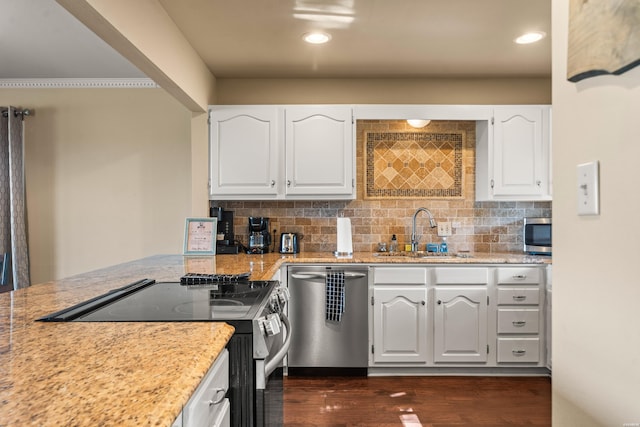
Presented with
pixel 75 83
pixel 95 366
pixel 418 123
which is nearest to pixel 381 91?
pixel 418 123

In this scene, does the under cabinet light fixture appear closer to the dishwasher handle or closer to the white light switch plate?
the dishwasher handle

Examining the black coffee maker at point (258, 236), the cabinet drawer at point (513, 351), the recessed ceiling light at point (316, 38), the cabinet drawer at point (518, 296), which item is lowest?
the cabinet drawer at point (513, 351)

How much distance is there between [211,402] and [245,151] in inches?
101

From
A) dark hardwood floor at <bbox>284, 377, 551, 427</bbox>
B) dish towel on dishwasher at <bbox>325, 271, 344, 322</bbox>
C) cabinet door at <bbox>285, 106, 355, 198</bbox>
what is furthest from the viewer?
cabinet door at <bbox>285, 106, 355, 198</bbox>

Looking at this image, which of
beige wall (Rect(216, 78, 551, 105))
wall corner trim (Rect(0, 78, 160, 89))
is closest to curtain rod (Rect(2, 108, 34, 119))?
wall corner trim (Rect(0, 78, 160, 89))

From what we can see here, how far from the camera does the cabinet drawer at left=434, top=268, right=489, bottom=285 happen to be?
3.07 meters

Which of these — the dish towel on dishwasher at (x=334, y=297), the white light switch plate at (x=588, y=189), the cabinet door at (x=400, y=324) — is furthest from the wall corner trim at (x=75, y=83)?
the white light switch plate at (x=588, y=189)

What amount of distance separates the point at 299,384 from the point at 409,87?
2576 mm

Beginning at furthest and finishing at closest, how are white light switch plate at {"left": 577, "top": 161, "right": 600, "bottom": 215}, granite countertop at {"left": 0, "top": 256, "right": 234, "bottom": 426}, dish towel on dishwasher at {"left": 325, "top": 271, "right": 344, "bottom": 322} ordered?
dish towel on dishwasher at {"left": 325, "top": 271, "right": 344, "bottom": 322}, white light switch plate at {"left": 577, "top": 161, "right": 600, "bottom": 215}, granite countertop at {"left": 0, "top": 256, "right": 234, "bottom": 426}

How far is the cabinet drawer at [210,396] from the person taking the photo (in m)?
0.83

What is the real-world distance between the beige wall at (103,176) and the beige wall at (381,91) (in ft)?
2.65

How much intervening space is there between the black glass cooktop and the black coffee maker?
5.20ft

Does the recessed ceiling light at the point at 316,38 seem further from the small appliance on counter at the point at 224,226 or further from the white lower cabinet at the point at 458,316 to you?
the white lower cabinet at the point at 458,316

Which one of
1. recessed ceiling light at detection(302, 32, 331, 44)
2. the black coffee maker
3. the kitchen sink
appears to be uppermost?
recessed ceiling light at detection(302, 32, 331, 44)
